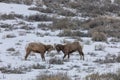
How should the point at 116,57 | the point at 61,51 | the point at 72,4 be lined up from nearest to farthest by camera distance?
1. the point at 116,57
2. the point at 61,51
3. the point at 72,4

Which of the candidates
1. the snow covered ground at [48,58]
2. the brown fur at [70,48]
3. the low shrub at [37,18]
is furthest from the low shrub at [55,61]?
the low shrub at [37,18]

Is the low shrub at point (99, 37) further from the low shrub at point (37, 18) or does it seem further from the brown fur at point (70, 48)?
the low shrub at point (37, 18)

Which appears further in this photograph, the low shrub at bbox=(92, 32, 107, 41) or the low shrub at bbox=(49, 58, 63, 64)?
the low shrub at bbox=(92, 32, 107, 41)

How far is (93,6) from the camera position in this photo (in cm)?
3020

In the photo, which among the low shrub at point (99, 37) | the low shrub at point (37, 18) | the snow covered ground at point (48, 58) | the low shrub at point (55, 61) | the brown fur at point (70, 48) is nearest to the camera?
the snow covered ground at point (48, 58)

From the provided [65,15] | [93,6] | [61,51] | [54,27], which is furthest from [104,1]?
[61,51]

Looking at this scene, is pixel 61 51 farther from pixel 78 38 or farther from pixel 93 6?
pixel 93 6

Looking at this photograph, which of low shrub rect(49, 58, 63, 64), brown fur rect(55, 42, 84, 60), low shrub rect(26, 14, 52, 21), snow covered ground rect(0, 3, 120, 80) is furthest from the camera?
low shrub rect(26, 14, 52, 21)

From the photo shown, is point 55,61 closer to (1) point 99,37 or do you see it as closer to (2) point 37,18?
(1) point 99,37

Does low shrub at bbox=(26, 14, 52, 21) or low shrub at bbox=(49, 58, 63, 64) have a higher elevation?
low shrub at bbox=(49, 58, 63, 64)

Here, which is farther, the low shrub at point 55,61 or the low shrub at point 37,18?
the low shrub at point 37,18

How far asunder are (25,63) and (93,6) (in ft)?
58.6

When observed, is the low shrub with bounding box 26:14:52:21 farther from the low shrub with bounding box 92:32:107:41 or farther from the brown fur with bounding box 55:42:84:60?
the brown fur with bounding box 55:42:84:60

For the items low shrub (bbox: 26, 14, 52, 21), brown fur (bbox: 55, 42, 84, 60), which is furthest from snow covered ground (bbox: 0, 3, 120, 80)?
low shrub (bbox: 26, 14, 52, 21)
